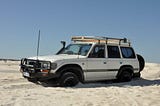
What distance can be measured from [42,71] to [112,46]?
3445 millimetres

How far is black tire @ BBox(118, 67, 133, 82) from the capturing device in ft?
43.3

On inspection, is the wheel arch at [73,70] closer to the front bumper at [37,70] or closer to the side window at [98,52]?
the front bumper at [37,70]

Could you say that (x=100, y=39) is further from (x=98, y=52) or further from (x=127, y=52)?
(x=127, y=52)

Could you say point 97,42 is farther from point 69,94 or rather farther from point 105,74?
point 69,94

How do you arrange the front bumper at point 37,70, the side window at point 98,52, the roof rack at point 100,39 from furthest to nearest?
the roof rack at point 100,39 → the side window at point 98,52 → the front bumper at point 37,70

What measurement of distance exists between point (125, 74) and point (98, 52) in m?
1.88

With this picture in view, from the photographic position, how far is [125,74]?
13336mm

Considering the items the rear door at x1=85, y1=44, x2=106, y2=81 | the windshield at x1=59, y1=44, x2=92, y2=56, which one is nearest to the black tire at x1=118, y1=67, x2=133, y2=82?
the rear door at x1=85, y1=44, x2=106, y2=81

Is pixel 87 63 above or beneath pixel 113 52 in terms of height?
beneath

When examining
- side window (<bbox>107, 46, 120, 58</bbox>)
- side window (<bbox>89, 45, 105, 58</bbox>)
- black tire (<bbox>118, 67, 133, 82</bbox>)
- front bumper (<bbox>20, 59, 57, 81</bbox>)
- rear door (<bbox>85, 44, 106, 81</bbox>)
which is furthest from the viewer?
black tire (<bbox>118, 67, 133, 82</bbox>)

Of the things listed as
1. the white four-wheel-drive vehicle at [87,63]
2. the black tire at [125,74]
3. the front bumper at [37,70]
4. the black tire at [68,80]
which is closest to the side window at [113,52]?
the white four-wheel-drive vehicle at [87,63]

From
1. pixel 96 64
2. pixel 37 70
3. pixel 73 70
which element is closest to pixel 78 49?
pixel 96 64

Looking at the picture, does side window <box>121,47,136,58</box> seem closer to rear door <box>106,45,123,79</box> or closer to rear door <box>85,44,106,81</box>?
rear door <box>106,45,123,79</box>

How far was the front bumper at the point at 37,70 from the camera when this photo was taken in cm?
1066
